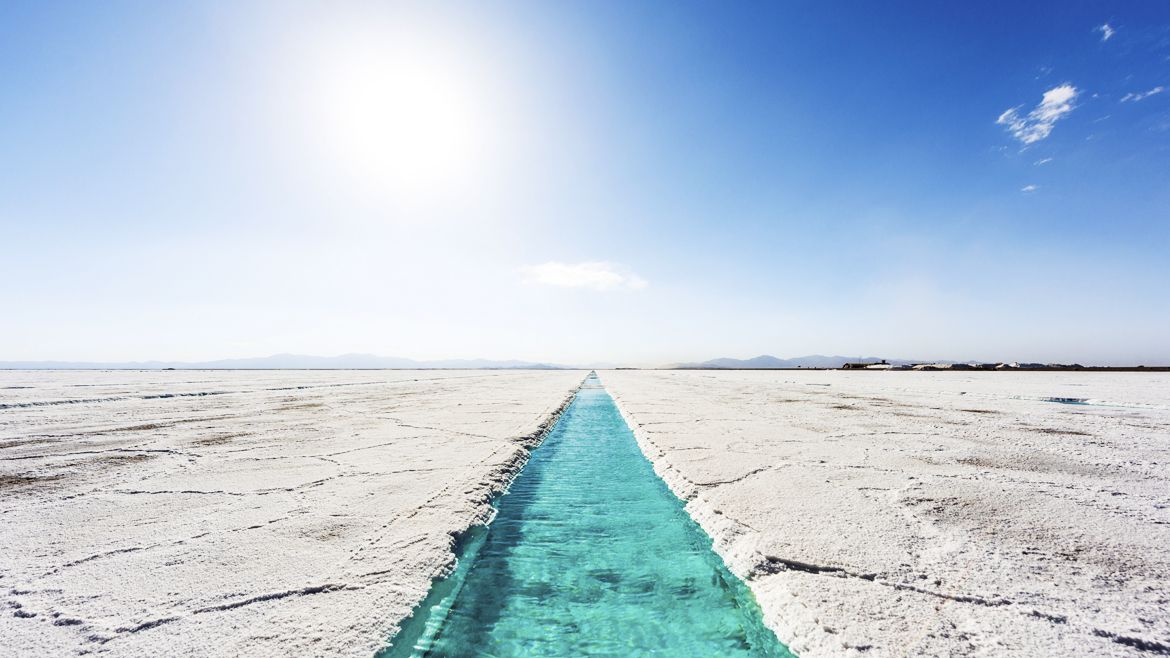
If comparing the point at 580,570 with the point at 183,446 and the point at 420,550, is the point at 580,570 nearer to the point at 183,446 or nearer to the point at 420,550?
the point at 420,550

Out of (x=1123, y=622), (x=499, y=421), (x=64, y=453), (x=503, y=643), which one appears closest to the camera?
(x=1123, y=622)

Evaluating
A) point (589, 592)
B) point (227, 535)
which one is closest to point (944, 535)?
point (589, 592)

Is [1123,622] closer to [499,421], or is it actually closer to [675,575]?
[675,575]

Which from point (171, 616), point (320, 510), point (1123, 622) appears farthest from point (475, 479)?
point (1123, 622)

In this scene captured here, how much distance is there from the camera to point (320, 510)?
3182mm

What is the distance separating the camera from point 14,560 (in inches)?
94.9

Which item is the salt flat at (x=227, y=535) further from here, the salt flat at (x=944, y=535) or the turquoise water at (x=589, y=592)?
the salt flat at (x=944, y=535)

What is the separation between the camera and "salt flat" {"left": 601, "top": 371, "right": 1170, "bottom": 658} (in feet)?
5.85

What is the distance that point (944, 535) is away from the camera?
2.68 metres

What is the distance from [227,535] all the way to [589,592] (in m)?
2.24

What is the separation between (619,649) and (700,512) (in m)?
1.60

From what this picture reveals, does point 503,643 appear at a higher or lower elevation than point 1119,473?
lower

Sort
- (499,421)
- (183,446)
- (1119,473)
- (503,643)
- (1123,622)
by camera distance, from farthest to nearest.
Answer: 1. (499,421)
2. (183,446)
3. (1119,473)
4. (503,643)
5. (1123,622)

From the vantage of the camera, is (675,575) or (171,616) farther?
(675,575)
